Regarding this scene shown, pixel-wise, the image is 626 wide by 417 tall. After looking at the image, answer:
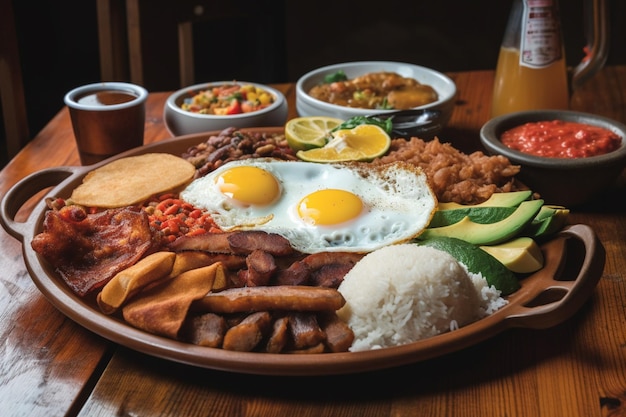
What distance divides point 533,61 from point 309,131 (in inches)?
42.5

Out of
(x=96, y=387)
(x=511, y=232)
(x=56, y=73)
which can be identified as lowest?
(x=56, y=73)

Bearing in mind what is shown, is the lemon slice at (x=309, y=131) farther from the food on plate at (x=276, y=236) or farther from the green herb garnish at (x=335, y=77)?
the green herb garnish at (x=335, y=77)

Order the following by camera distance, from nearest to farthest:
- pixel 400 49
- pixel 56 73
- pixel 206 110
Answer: pixel 206 110 < pixel 56 73 < pixel 400 49

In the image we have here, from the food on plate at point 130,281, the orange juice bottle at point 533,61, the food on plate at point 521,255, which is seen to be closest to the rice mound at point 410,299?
the food on plate at point 521,255

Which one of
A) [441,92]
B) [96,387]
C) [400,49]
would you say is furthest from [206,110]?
[400,49]

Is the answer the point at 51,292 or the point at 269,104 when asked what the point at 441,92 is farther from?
the point at 51,292

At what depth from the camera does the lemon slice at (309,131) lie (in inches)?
117

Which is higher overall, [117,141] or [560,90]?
[560,90]

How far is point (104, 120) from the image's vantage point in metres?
3.03

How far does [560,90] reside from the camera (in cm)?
327

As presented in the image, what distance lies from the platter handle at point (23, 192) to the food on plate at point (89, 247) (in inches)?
7.2

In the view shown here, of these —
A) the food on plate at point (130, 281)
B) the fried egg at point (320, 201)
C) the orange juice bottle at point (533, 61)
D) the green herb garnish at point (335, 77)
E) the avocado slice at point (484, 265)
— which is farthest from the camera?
the green herb garnish at point (335, 77)

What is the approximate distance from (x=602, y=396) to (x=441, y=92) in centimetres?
206

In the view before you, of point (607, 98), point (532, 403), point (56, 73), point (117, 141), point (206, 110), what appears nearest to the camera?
point (532, 403)
